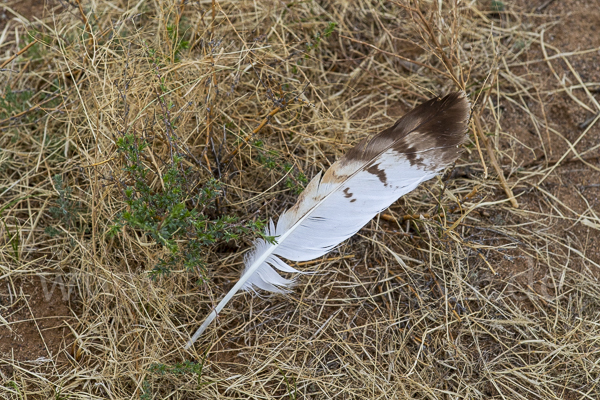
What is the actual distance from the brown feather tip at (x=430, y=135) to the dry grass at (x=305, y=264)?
36 cm

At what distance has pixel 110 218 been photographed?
2.37 m

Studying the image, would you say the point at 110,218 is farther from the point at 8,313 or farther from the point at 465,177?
the point at 465,177

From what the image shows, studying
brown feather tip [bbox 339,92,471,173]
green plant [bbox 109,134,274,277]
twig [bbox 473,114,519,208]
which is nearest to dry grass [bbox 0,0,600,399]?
twig [bbox 473,114,519,208]

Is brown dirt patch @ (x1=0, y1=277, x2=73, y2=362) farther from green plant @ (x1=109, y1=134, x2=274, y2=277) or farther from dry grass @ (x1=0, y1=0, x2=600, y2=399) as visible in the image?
green plant @ (x1=109, y1=134, x2=274, y2=277)

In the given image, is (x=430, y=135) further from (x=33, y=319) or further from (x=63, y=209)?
(x=33, y=319)

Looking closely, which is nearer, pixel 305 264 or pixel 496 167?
pixel 305 264

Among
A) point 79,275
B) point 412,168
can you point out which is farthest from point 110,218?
point 412,168

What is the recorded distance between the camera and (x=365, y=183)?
7.11ft

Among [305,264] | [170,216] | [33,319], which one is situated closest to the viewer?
[170,216]

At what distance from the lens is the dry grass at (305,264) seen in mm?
2250

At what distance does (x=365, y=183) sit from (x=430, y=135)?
0.33m

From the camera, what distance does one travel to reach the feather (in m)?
2.14

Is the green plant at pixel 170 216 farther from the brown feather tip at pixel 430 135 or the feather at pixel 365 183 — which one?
the brown feather tip at pixel 430 135

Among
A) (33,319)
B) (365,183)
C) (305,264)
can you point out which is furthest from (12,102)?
(365,183)
